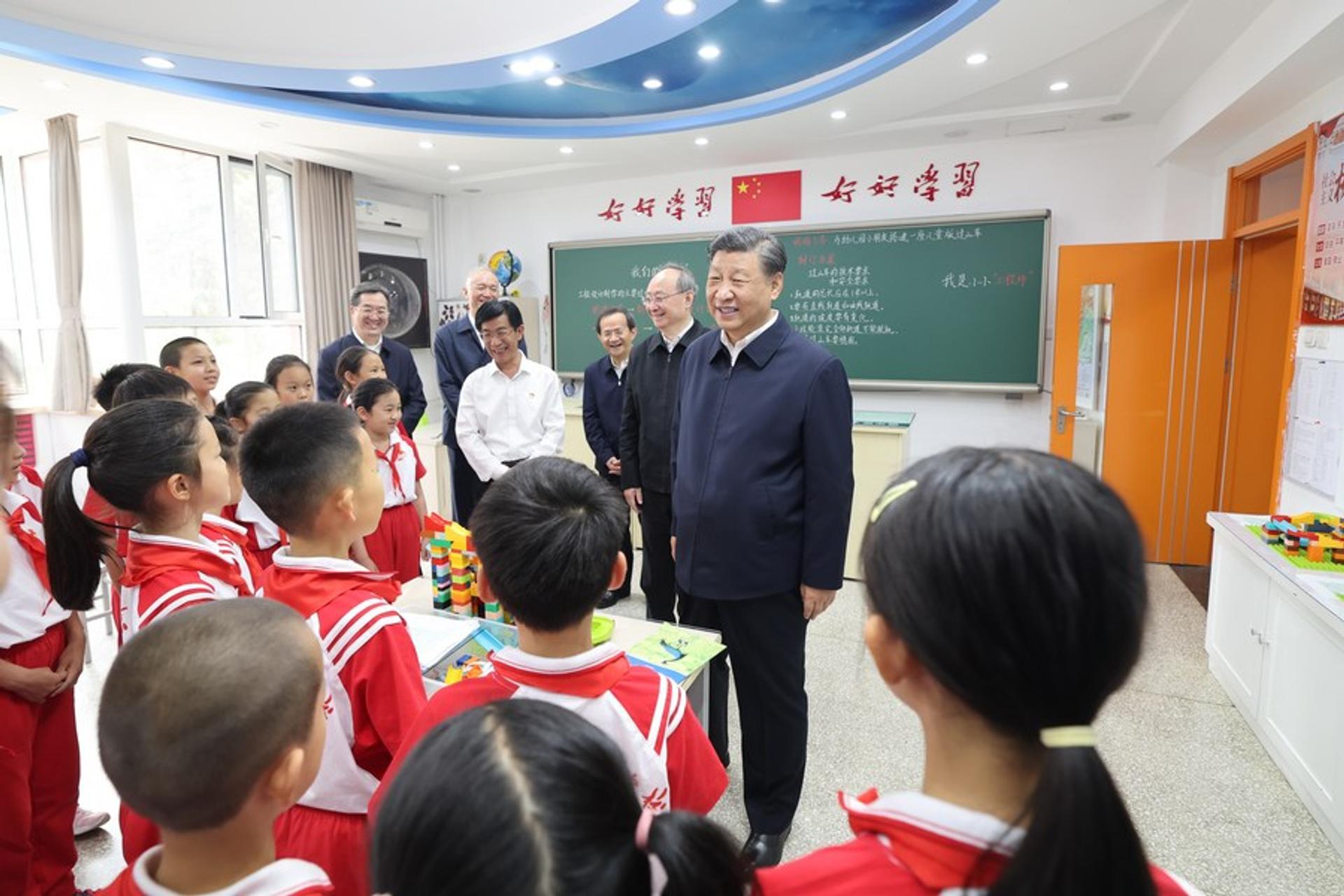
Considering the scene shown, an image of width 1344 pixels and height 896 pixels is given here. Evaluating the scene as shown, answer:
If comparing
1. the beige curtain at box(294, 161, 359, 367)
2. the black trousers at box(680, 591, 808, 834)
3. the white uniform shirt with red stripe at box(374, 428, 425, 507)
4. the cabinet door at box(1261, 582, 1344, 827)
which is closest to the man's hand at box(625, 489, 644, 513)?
the white uniform shirt with red stripe at box(374, 428, 425, 507)

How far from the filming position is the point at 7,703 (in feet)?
4.96

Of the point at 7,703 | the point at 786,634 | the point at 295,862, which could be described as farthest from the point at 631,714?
the point at 7,703

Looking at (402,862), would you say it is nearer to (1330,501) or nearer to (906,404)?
(1330,501)

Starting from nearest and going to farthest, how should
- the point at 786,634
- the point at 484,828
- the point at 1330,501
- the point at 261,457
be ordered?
the point at 484,828, the point at 261,457, the point at 786,634, the point at 1330,501

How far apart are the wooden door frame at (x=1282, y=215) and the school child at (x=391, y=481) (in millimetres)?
3393

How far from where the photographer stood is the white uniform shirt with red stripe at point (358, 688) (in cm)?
109

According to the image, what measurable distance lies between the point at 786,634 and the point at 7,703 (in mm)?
1675

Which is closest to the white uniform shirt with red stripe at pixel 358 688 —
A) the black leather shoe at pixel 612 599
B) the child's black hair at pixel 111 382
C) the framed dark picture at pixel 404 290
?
the child's black hair at pixel 111 382

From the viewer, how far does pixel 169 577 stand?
4.28 feet

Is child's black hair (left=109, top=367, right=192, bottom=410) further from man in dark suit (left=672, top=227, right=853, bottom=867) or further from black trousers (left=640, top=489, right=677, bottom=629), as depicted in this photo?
black trousers (left=640, top=489, right=677, bottom=629)

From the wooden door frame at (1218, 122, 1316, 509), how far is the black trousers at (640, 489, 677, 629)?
2.53 metres

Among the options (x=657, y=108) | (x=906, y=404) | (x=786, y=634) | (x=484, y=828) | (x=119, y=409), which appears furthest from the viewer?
(x=906, y=404)

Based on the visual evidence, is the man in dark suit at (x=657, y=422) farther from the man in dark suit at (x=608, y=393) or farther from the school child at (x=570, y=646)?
the school child at (x=570, y=646)

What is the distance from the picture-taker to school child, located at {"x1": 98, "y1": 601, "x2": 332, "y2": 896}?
2.18ft
